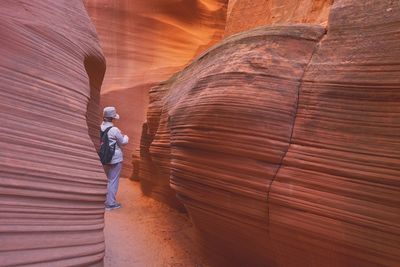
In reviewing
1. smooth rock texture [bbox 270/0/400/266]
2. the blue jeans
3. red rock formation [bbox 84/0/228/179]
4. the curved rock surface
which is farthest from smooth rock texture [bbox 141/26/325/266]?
red rock formation [bbox 84/0/228/179]

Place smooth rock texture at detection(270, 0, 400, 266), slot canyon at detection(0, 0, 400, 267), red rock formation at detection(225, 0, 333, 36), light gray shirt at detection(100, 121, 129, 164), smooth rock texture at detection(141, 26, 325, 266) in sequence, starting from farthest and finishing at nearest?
light gray shirt at detection(100, 121, 129, 164) → red rock formation at detection(225, 0, 333, 36) → smooth rock texture at detection(141, 26, 325, 266) → smooth rock texture at detection(270, 0, 400, 266) → slot canyon at detection(0, 0, 400, 267)

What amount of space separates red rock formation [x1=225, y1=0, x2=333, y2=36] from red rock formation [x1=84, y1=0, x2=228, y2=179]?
3852 millimetres

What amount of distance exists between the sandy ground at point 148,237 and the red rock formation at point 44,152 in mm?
1842

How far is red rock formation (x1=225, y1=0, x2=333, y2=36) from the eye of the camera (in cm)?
535

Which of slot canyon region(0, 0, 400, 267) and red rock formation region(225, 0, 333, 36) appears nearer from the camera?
slot canyon region(0, 0, 400, 267)

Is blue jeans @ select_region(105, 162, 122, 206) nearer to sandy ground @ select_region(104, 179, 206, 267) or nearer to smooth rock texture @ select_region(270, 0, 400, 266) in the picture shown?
sandy ground @ select_region(104, 179, 206, 267)

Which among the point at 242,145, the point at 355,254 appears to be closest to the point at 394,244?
the point at 355,254

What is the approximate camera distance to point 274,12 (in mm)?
6188

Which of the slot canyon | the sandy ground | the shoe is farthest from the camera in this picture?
the shoe

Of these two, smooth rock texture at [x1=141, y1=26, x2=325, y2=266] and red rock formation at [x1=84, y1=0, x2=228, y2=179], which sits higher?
red rock formation at [x1=84, y1=0, x2=228, y2=179]

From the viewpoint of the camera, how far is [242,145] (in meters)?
3.14

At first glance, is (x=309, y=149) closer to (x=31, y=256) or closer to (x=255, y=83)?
(x=255, y=83)

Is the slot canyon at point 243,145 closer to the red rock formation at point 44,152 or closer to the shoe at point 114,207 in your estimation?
the red rock formation at point 44,152

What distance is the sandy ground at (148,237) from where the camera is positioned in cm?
429
